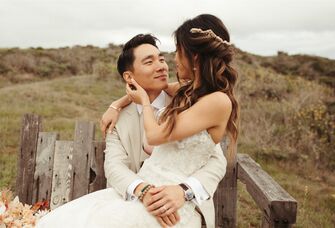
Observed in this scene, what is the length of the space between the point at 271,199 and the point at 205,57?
3.27ft

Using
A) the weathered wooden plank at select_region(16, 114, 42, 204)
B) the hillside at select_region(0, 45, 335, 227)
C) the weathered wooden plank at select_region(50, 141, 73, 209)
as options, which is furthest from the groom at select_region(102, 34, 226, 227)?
the hillside at select_region(0, 45, 335, 227)

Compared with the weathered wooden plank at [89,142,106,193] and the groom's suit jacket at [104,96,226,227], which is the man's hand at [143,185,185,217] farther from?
the weathered wooden plank at [89,142,106,193]

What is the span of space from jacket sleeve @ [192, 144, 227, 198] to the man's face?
2.28 ft

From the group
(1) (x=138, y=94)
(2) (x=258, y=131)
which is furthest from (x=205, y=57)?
(2) (x=258, y=131)

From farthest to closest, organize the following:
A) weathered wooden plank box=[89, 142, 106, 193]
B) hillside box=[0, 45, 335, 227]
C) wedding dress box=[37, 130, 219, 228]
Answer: hillside box=[0, 45, 335, 227] → weathered wooden plank box=[89, 142, 106, 193] → wedding dress box=[37, 130, 219, 228]

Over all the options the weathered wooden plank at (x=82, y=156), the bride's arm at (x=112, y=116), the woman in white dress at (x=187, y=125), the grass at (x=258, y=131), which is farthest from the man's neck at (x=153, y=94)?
the grass at (x=258, y=131)

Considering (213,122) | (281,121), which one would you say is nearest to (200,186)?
(213,122)

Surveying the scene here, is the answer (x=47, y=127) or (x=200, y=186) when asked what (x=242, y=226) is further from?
(x=47, y=127)

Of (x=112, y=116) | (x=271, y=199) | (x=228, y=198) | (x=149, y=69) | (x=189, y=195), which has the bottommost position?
(x=228, y=198)

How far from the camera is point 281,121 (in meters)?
11.6

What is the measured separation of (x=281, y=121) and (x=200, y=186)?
30.2 ft

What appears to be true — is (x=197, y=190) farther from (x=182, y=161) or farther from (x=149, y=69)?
(x=149, y=69)

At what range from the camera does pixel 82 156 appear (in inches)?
147

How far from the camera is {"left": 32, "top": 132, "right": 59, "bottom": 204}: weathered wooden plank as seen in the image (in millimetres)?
3818
